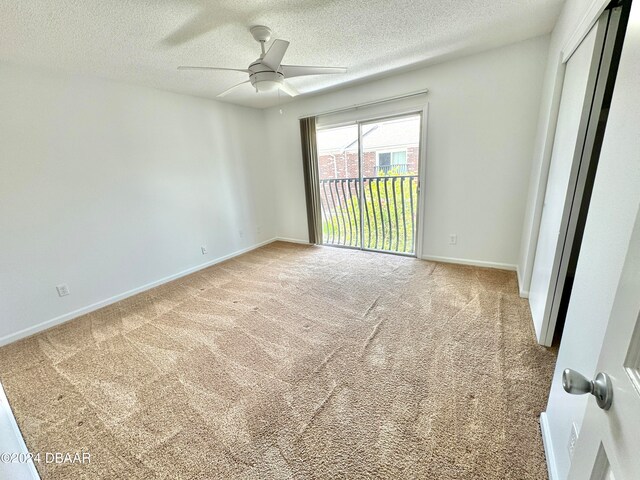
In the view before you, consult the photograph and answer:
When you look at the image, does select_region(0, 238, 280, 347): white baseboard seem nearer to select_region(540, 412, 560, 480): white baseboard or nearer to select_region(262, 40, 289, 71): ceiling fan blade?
select_region(262, 40, 289, 71): ceiling fan blade

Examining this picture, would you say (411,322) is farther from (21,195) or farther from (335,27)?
(21,195)

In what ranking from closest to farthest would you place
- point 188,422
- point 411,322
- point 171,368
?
point 188,422 < point 171,368 < point 411,322

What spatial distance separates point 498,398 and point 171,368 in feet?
6.89

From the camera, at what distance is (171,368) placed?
73.0 inches

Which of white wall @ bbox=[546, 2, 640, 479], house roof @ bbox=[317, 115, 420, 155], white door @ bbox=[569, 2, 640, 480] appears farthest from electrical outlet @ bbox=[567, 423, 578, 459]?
house roof @ bbox=[317, 115, 420, 155]

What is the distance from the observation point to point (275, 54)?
1815 mm

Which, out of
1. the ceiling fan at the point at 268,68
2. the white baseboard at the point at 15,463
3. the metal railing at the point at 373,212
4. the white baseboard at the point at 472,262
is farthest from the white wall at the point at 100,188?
the white baseboard at the point at 472,262

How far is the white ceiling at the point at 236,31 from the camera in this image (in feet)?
5.45

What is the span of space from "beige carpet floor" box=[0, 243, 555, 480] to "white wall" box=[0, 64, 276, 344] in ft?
1.42

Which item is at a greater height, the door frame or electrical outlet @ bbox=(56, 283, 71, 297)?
the door frame

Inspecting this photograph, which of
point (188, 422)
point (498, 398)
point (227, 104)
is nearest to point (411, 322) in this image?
point (498, 398)

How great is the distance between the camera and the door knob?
1.58ft

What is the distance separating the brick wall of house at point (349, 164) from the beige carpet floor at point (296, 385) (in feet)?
5.47

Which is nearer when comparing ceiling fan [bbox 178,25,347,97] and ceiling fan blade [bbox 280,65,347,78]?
ceiling fan [bbox 178,25,347,97]
